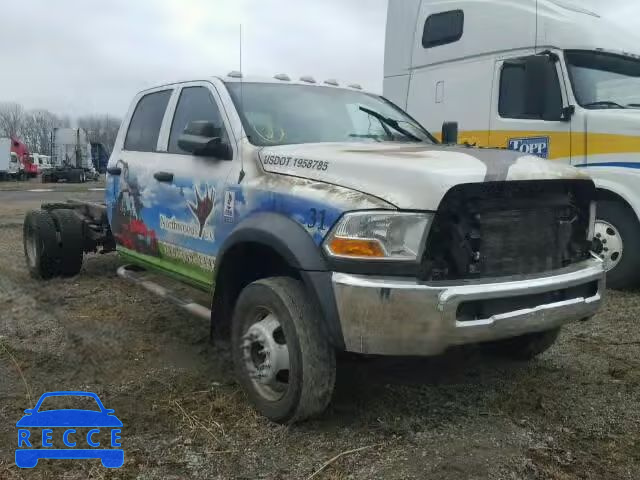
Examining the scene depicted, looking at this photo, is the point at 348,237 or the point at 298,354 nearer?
the point at 348,237

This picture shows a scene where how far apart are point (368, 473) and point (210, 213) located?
1948mm

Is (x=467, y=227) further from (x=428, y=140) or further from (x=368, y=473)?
(x=428, y=140)

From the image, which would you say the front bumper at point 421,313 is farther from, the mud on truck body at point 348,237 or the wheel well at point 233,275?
the wheel well at point 233,275

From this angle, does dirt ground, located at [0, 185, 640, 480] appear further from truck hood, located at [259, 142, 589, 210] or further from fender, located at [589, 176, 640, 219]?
fender, located at [589, 176, 640, 219]

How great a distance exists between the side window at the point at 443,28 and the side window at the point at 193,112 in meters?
4.15

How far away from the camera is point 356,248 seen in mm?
2994

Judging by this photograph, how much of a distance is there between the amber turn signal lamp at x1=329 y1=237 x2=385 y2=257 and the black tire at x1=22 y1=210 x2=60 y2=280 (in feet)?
15.1

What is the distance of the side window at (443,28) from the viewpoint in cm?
768

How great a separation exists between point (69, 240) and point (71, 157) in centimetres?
3816

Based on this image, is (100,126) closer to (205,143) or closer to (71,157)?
(71,157)

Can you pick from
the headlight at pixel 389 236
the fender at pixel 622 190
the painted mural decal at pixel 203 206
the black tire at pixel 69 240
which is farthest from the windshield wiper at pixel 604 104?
the black tire at pixel 69 240

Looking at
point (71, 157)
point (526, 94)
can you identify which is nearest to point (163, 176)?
point (526, 94)

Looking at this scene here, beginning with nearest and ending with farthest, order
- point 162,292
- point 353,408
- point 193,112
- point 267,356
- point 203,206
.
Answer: point 267,356, point 353,408, point 203,206, point 193,112, point 162,292

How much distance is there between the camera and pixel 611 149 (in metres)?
6.42
